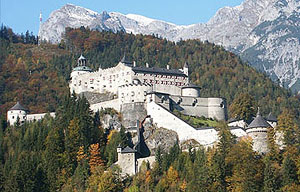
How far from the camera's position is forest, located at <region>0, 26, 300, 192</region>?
71.3 m

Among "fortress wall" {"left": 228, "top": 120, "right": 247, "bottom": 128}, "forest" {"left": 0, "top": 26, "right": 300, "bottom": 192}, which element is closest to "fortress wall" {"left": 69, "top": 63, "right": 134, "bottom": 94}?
"forest" {"left": 0, "top": 26, "right": 300, "bottom": 192}

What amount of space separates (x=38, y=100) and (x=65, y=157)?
138ft

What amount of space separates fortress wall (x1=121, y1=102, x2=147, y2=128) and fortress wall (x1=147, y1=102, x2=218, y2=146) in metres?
1.04

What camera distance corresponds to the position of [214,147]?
7769 cm

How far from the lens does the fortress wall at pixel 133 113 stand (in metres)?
89.6

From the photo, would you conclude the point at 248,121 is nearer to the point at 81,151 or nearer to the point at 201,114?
the point at 201,114

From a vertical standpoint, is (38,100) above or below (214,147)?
above

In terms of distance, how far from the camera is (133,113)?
90188mm

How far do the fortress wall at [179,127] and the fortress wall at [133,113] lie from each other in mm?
1045

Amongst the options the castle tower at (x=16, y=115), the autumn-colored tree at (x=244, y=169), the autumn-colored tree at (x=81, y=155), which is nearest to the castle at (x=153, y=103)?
the castle tower at (x=16, y=115)

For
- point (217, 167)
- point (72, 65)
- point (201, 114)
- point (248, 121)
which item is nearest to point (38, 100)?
point (72, 65)

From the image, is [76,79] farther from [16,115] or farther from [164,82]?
[164,82]

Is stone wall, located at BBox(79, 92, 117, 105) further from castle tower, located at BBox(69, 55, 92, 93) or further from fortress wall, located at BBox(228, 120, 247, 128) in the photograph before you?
fortress wall, located at BBox(228, 120, 247, 128)

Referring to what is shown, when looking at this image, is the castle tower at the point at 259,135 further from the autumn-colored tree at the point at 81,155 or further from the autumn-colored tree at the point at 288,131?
the autumn-colored tree at the point at 81,155
